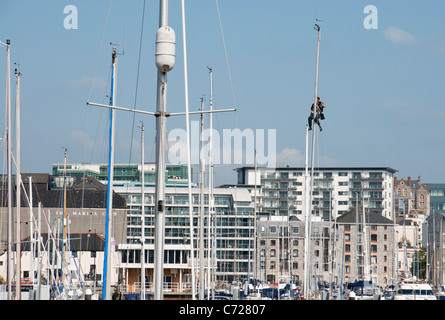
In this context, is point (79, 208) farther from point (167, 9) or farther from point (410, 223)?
point (167, 9)

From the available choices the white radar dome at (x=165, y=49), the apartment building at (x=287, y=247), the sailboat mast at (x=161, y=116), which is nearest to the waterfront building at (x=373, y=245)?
the apartment building at (x=287, y=247)

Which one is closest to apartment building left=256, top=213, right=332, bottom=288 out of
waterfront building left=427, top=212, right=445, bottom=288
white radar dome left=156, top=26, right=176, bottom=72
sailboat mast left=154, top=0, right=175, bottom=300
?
waterfront building left=427, top=212, right=445, bottom=288

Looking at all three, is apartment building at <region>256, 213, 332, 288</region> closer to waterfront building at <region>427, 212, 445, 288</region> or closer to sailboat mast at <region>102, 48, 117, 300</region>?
waterfront building at <region>427, 212, 445, 288</region>

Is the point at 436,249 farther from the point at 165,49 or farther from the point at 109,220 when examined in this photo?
the point at 165,49

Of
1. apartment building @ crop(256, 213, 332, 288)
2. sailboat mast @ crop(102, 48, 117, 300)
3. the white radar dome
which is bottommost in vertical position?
apartment building @ crop(256, 213, 332, 288)

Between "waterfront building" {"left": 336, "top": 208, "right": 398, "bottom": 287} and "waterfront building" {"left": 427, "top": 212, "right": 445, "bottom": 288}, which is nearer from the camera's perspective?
"waterfront building" {"left": 427, "top": 212, "right": 445, "bottom": 288}

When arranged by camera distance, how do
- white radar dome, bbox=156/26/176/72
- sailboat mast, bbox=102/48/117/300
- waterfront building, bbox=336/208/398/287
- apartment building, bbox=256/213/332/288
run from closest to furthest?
white radar dome, bbox=156/26/176/72 → sailboat mast, bbox=102/48/117/300 → apartment building, bbox=256/213/332/288 → waterfront building, bbox=336/208/398/287

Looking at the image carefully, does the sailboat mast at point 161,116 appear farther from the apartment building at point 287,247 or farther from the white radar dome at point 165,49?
the apartment building at point 287,247

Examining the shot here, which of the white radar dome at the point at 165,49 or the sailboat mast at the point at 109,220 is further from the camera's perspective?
the sailboat mast at the point at 109,220

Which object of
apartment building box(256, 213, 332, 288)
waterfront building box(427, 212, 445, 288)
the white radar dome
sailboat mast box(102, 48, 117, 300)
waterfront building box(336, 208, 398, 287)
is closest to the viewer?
the white radar dome

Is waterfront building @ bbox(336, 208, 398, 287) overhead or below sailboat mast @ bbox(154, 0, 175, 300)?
below

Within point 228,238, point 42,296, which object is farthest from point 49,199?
point 42,296
